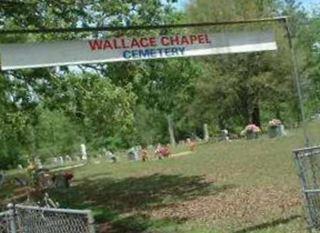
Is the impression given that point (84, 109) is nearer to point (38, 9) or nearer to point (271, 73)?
point (38, 9)

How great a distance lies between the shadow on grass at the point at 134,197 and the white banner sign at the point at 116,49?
4390 mm

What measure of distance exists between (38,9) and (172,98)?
547 cm

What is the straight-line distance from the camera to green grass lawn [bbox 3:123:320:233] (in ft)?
45.2

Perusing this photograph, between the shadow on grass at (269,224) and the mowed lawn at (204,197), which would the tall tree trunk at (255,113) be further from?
the shadow on grass at (269,224)

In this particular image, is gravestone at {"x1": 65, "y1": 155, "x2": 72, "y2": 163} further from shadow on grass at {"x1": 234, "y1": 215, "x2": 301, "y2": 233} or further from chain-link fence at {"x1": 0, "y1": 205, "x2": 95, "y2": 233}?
chain-link fence at {"x1": 0, "y1": 205, "x2": 95, "y2": 233}

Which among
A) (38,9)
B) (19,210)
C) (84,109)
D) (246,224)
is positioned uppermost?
(38,9)

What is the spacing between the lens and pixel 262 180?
64.6 ft

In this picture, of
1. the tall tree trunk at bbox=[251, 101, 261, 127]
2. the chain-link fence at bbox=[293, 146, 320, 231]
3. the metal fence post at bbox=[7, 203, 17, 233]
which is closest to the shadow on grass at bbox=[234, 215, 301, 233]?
the chain-link fence at bbox=[293, 146, 320, 231]

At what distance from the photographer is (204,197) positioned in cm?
1814

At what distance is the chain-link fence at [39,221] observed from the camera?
8180 mm

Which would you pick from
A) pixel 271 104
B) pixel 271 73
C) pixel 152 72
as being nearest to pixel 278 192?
pixel 152 72

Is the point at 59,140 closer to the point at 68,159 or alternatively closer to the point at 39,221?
the point at 68,159

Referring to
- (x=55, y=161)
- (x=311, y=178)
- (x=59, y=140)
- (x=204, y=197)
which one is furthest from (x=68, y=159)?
(x=311, y=178)

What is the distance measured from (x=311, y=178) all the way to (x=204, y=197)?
6.88m
